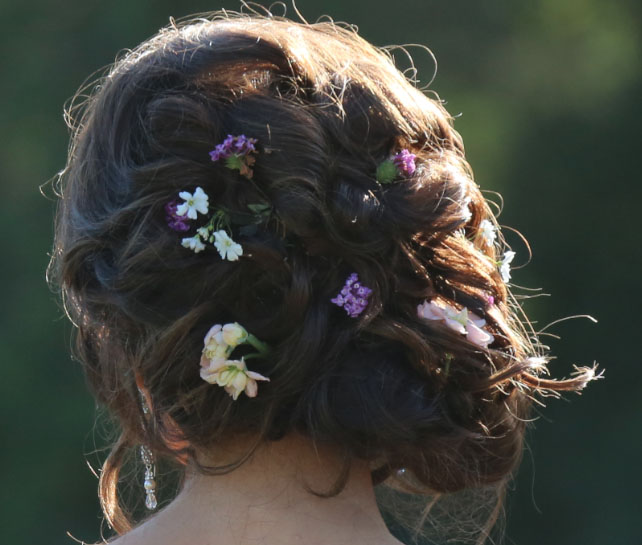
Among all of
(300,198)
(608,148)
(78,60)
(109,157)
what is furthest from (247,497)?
(78,60)

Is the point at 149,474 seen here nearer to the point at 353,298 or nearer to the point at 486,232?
the point at 353,298

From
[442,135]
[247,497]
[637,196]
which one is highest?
[442,135]

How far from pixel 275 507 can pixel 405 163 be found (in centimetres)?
58

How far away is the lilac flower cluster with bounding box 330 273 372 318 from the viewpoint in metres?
1.57

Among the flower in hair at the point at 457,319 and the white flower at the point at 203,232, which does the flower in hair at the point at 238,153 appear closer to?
the white flower at the point at 203,232

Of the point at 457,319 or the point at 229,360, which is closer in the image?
the point at 229,360

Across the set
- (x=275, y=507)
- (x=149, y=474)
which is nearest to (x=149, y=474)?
(x=149, y=474)

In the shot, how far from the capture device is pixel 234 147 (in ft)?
5.16

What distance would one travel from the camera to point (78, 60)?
23.1 ft

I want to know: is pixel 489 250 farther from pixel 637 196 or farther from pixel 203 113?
pixel 637 196

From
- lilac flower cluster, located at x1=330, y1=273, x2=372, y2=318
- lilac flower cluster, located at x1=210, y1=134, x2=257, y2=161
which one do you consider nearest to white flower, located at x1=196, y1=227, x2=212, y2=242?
lilac flower cluster, located at x1=210, y1=134, x2=257, y2=161

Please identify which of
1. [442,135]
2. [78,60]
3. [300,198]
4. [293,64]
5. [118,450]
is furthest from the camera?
[78,60]

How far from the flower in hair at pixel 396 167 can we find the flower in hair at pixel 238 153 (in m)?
0.21

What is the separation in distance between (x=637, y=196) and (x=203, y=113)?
218 inches
